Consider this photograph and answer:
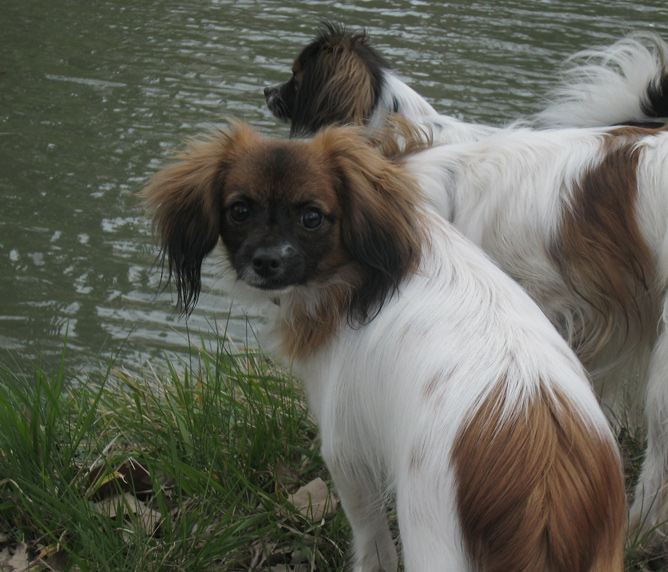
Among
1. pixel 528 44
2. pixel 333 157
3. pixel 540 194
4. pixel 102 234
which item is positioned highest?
pixel 333 157

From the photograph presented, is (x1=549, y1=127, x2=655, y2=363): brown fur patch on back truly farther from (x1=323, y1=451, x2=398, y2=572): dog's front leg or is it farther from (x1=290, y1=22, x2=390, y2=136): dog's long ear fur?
(x1=290, y1=22, x2=390, y2=136): dog's long ear fur

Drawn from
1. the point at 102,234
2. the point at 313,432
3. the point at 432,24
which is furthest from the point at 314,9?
the point at 313,432

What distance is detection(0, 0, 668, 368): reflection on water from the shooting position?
662 centimetres

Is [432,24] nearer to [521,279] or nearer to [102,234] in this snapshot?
[102,234]

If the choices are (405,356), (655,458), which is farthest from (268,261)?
(655,458)

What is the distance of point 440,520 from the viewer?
7.20 feet

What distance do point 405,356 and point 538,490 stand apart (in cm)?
55

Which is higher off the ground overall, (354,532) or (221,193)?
(221,193)

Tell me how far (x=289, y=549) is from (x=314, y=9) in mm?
10276

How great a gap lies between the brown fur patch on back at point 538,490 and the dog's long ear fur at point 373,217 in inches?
23.8

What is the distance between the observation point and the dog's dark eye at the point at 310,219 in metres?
2.86

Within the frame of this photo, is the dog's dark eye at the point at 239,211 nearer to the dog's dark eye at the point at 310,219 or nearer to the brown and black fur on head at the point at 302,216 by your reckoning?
the brown and black fur on head at the point at 302,216

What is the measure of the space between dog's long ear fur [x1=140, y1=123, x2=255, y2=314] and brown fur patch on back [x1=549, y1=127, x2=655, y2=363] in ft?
4.17

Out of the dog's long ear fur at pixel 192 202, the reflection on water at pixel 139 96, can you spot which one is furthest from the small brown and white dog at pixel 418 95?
the dog's long ear fur at pixel 192 202
